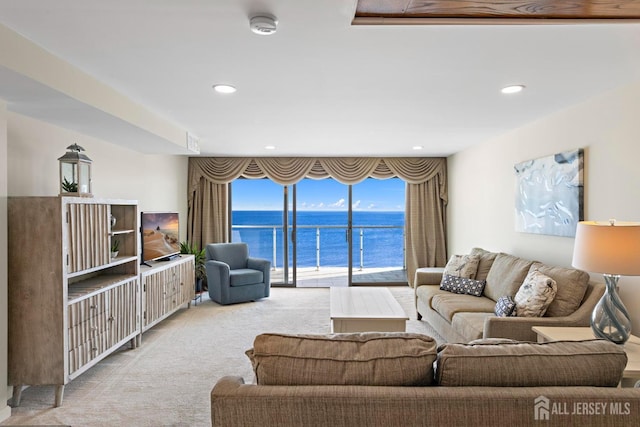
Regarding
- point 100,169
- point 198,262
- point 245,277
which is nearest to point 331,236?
point 245,277

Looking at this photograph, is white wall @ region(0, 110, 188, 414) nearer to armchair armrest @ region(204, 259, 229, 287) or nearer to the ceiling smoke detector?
armchair armrest @ region(204, 259, 229, 287)

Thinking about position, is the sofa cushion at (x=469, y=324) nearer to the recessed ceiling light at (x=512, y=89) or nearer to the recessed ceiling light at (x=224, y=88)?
the recessed ceiling light at (x=512, y=89)

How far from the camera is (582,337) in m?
2.59

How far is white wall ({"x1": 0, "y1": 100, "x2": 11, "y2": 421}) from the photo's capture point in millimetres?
2652

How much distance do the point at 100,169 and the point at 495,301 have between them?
4.21 m

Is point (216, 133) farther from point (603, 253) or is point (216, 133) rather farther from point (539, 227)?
point (603, 253)

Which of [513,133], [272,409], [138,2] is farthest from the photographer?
[513,133]

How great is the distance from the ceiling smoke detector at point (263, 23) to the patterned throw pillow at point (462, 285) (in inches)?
138

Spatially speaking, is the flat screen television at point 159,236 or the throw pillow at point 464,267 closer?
the throw pillow at point 464,267

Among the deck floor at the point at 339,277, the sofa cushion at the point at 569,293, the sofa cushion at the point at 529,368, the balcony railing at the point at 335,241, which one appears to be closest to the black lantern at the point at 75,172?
the sofa cushion at the point at 529,368

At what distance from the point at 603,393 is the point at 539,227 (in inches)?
115

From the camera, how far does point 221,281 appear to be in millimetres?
5738

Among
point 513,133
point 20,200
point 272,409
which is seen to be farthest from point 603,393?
point 513,133

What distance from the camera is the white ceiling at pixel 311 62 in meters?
1.86
